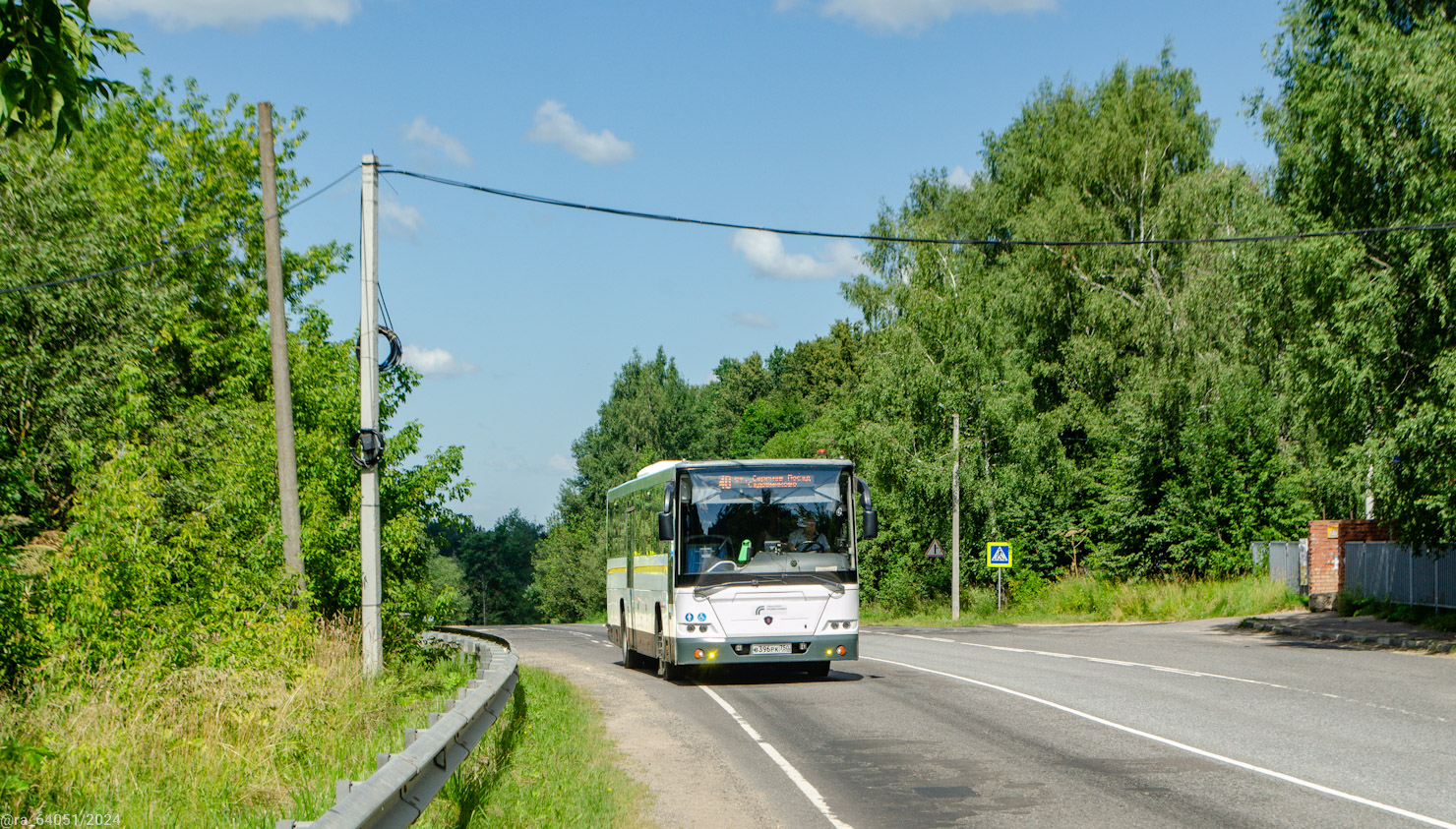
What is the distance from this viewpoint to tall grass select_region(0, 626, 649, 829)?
732 cm

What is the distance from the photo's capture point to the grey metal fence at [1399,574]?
27438mm

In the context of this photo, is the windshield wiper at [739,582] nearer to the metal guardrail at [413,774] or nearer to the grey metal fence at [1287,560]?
the metal guardrail at [413,774]

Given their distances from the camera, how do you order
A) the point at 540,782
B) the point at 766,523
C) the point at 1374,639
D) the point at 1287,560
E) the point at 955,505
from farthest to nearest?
the point at 955,505 < the point at 1287,560 < the point at 1374,639 < the point at 766,523 < the point at 540,782

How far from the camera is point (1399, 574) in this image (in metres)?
29.6

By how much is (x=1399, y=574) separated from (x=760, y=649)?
65.3 ft

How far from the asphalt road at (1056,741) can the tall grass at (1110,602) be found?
14.0 metres

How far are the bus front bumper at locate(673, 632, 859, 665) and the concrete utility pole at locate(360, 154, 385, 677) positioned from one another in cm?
424

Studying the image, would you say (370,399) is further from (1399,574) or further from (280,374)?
(1399,574)

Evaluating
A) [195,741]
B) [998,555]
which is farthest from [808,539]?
[998,555]

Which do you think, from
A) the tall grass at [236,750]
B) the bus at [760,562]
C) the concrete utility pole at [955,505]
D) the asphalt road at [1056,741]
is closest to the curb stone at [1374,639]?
the asphalt road at [1056,741]

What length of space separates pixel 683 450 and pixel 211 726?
282 ft

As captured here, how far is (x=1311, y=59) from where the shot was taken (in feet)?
85.1

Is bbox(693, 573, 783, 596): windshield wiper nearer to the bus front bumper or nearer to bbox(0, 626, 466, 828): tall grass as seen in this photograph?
the bus front bumper

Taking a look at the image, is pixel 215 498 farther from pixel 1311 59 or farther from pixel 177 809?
pixel 1311 59
